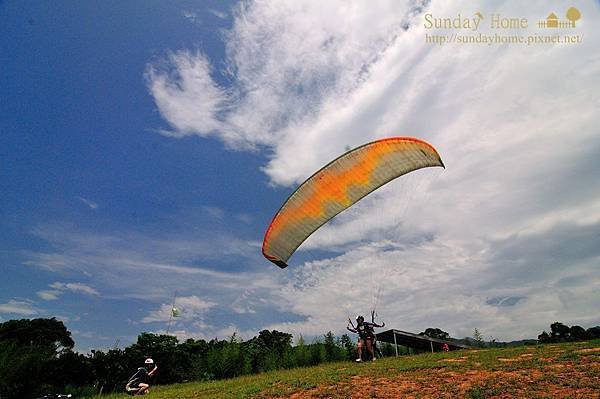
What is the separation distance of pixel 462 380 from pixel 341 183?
7.61 m

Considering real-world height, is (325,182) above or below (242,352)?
above

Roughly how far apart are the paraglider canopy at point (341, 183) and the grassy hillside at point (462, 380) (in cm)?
549

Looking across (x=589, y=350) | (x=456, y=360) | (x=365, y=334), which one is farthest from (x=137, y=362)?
(x=589, y=350)

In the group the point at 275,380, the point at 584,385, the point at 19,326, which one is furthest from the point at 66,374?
the point at 19,326

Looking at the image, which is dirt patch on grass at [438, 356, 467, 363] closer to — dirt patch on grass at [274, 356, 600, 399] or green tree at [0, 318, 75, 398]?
dirt patch on grass at [274, 356, 600, 399]

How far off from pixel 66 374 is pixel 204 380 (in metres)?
11.2

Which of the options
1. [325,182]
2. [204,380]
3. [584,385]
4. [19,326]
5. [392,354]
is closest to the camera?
[584,385]

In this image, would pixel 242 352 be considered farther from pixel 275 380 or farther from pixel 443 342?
pixel 443 342

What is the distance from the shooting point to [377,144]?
14086 millimetres

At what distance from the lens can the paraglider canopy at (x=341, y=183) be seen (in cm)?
1424

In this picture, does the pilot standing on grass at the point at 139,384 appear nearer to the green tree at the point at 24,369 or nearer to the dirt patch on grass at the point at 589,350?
the green tree at the point at 24,369

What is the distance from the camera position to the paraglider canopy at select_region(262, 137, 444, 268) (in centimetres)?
1424

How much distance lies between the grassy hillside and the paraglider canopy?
5.49 m

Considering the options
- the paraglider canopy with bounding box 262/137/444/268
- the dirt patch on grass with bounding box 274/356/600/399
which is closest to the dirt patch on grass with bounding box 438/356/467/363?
the dirt patch on grass with bounding box 274/356/600/399
